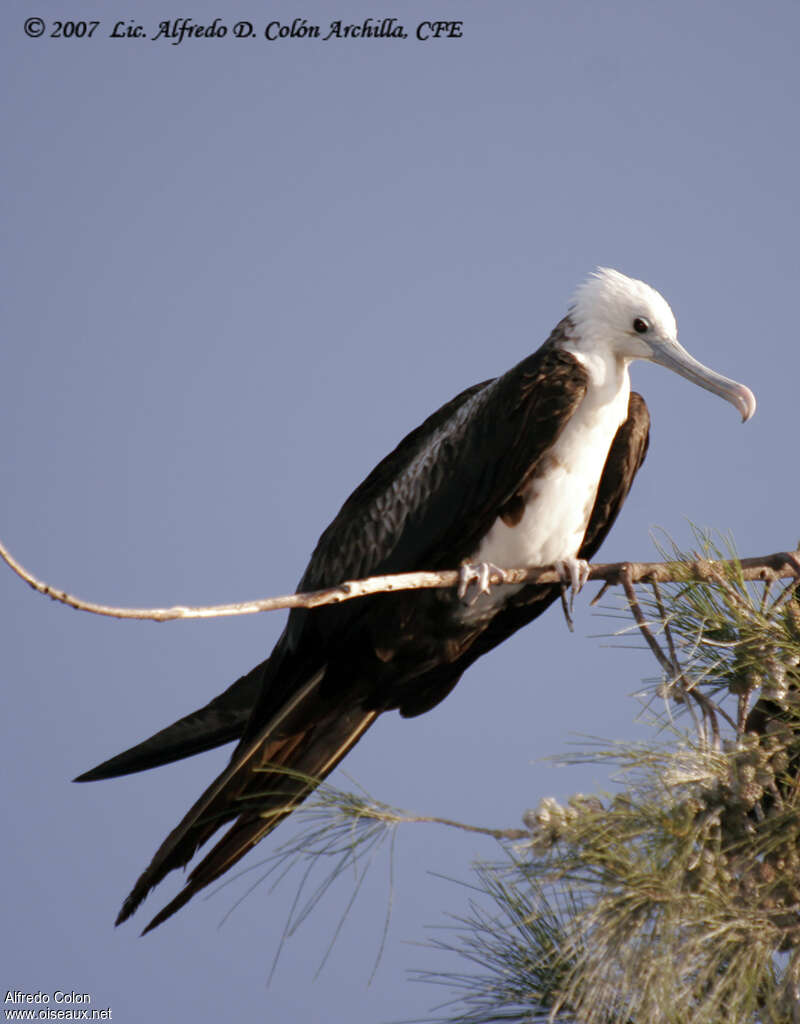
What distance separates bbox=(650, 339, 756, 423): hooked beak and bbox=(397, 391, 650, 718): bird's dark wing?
5.0 inches

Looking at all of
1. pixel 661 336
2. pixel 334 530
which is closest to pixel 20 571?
pixel 334 530

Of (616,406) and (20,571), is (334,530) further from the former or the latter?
(20,571)

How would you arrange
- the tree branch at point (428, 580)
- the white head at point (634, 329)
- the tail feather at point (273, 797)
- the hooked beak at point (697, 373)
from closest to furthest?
the tree branch at point (428, 580), the tail feather at point (273, 797), the hooked beak at point (697, 373), the white head at point (634, 329)

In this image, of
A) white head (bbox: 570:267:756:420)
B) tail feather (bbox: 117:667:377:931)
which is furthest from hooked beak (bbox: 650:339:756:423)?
tail feather (bbox: 117:667:377:931)

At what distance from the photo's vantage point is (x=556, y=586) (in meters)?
2.95


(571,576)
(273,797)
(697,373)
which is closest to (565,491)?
(571,576)

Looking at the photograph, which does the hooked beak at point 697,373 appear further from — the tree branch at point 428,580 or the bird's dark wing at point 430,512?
the tree branch at point 428,580

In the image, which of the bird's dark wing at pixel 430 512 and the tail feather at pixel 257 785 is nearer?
the tail feather at pixel 257 785

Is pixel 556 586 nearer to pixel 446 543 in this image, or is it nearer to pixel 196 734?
pixel 446 543

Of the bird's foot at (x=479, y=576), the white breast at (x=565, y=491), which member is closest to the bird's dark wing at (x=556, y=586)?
the white breast at (x=565, y=491)

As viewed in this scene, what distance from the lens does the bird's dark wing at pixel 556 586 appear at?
115 inches

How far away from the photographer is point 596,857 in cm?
166

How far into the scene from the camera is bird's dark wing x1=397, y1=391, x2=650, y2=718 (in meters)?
2.93

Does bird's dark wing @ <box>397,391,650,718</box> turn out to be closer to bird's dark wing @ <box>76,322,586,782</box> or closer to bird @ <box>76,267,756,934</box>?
bird @ <box>76,267,756,934</box>
